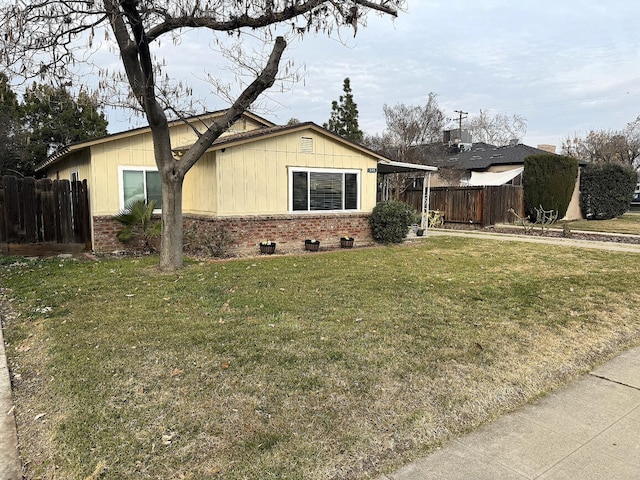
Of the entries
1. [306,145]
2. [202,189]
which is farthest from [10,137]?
[306,145]

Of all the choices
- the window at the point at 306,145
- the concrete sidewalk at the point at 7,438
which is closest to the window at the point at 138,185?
the window at the point at 306,145

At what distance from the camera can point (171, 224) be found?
8.41 metres

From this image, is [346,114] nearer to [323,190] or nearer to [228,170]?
[323,190]

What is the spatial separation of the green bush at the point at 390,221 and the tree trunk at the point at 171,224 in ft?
21.5

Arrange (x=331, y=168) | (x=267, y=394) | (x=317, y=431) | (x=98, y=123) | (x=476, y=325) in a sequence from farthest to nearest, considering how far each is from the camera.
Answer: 1. (x=98, y=123)
2. (x=331, y=168)
3. (x=476, y=325)
4. (x=267, y=394)
5. (x=317, y=431)

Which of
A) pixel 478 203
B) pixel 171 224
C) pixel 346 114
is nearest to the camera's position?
pixel 171 224

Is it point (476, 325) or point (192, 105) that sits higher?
point (192, 105)

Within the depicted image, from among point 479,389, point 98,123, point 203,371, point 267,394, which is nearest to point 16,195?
point 203,371

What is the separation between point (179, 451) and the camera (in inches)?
109

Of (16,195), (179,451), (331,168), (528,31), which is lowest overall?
(179,451)

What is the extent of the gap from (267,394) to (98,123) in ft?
97.3

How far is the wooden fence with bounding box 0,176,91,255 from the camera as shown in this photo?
11.1 meters

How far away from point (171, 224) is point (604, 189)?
73.0 ft

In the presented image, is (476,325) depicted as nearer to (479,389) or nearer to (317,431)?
(479,389)
